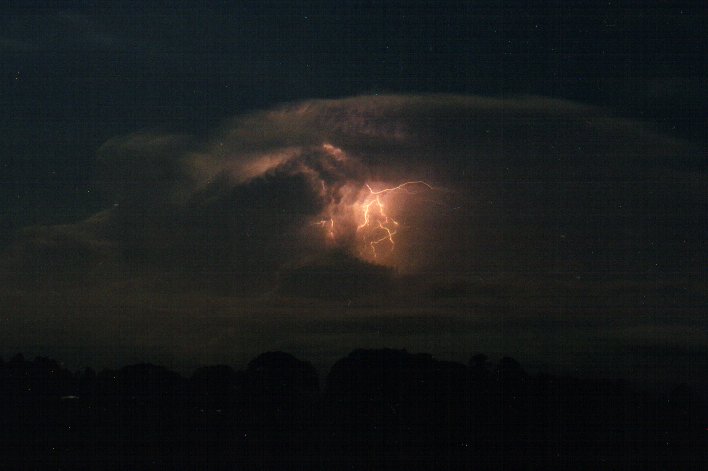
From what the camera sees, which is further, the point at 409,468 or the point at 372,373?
the point at 372,373

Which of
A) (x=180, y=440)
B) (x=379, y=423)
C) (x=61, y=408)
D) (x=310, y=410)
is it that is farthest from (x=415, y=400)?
(x=61, y=408)

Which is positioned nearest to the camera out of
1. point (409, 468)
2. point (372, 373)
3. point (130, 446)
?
point (409, 468)

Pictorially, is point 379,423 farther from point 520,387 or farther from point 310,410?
point 520,387

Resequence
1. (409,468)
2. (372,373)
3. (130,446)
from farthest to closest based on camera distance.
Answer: (372,373) → (130,446) → (409,468)

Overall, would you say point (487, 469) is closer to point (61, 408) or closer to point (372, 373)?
point (372, 373)

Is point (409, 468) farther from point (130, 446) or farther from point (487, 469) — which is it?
point (130, 446)

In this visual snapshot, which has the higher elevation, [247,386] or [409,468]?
[247,386]

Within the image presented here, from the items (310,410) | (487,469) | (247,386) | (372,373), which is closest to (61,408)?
(247,386)

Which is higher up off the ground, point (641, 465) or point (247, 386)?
point (247, 386)
